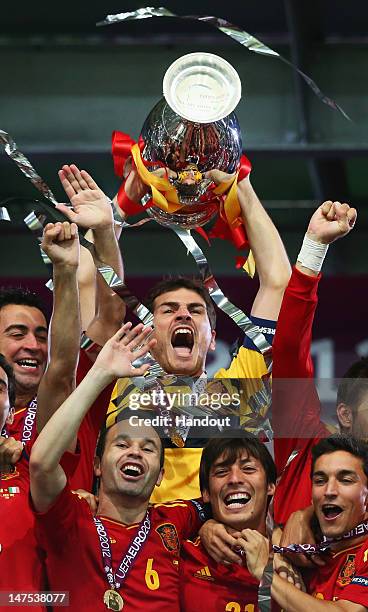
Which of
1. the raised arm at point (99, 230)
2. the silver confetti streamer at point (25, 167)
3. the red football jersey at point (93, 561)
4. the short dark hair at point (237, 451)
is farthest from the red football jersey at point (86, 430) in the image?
the silver confetti streamer at point (25, 167)

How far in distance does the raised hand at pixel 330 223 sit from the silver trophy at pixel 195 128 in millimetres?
266

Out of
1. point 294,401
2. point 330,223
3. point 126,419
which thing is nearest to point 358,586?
point 294,401

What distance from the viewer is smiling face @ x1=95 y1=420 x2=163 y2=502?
3.41 meters

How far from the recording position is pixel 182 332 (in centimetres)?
396

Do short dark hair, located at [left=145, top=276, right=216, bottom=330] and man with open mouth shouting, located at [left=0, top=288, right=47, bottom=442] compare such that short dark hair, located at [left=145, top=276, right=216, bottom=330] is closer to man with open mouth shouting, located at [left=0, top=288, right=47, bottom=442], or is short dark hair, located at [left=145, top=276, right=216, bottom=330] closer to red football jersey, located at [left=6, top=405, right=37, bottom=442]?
man with open mouth shouting, located at [left=0, top=288, right=47, bottom=442]

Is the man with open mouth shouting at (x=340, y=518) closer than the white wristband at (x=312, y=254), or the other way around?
the man with open mouth shouting at (x=340, y=518)

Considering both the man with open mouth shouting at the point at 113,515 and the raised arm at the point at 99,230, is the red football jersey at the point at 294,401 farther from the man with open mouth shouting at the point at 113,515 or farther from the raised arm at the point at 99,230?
the raised arm at the point at 99,230

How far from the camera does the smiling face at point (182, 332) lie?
3906mm

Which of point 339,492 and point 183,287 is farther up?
point 183,287

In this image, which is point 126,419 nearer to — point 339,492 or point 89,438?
point 89,438

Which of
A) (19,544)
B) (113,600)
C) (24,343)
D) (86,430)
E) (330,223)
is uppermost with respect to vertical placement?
(330,223)

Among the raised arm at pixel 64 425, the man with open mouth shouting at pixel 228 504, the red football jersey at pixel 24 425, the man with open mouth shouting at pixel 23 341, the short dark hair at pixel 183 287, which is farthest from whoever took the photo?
the short dark hair at pixel 183 287

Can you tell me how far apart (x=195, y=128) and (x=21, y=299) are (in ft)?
3.03

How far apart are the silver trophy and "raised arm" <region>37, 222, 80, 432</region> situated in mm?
347
